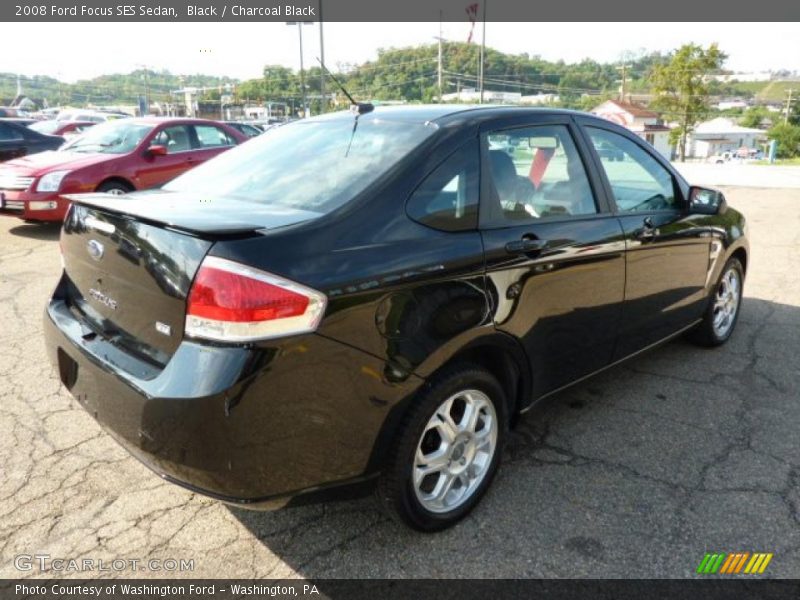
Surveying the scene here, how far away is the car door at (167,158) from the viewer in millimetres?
8570

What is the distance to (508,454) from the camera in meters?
3.05

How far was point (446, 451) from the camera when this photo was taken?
245 cm

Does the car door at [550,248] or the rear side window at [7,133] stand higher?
the rear side window at [7,133]

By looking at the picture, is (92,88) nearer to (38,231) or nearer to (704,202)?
(38,231)

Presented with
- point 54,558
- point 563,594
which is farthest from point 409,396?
point 54,558

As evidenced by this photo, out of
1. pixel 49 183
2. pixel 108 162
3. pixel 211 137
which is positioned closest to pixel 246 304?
pixel 49 183

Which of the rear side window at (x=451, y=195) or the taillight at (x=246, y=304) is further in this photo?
the rear side window at (x=451, y=195)

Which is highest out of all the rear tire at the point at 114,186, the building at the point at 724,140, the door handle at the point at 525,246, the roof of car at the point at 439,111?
the roof of car at the point at 439,111

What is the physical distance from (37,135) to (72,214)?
10.4 m

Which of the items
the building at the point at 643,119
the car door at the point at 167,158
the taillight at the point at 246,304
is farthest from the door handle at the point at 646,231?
the building at the point at 643,119

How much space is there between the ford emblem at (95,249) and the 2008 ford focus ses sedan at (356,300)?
0.04 feet

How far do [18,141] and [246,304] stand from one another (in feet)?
36.7

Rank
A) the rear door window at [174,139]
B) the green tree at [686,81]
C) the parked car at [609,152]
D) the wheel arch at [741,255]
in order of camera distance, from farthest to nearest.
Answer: the green tree at [686,81] < the rear door window at [174,139] < the wheel arch at [741,255] < the parked car at [609,152]

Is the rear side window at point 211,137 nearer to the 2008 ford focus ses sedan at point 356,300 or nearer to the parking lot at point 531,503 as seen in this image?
the parking lot at point 531,503
